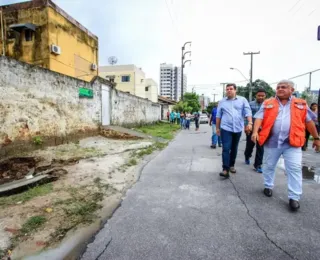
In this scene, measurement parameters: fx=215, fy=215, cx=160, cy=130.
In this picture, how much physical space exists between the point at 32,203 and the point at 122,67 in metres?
38.2

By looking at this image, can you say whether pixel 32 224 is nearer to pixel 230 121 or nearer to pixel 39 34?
pixel 230 121

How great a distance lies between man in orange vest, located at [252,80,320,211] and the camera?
2884 mm

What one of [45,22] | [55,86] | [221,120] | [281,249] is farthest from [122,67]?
[281,249]

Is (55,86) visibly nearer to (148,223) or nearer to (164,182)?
(164,182)

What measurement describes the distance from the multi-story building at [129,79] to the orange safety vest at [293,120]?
1421 inches

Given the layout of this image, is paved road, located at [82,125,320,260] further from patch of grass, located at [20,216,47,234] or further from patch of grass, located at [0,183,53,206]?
patch of grass, located at [0,183,53,206]

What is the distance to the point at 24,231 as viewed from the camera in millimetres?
2244

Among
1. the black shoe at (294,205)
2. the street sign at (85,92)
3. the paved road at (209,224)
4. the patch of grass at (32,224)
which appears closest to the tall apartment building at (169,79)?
the street sign at (85,92)

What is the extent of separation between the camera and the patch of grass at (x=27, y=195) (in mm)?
2996

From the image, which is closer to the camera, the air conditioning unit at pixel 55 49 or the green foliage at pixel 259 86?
the air conditioning unit at pixel 55 49

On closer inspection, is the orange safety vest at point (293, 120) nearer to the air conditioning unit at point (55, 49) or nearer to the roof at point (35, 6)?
the air conditioning unit at point (55, 49)

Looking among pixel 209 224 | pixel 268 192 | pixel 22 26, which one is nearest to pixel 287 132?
pixel 268 192

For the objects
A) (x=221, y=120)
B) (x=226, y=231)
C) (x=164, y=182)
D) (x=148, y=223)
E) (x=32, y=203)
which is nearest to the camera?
(x=226, y=231)

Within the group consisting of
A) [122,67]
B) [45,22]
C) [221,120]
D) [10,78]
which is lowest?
[221,120]
